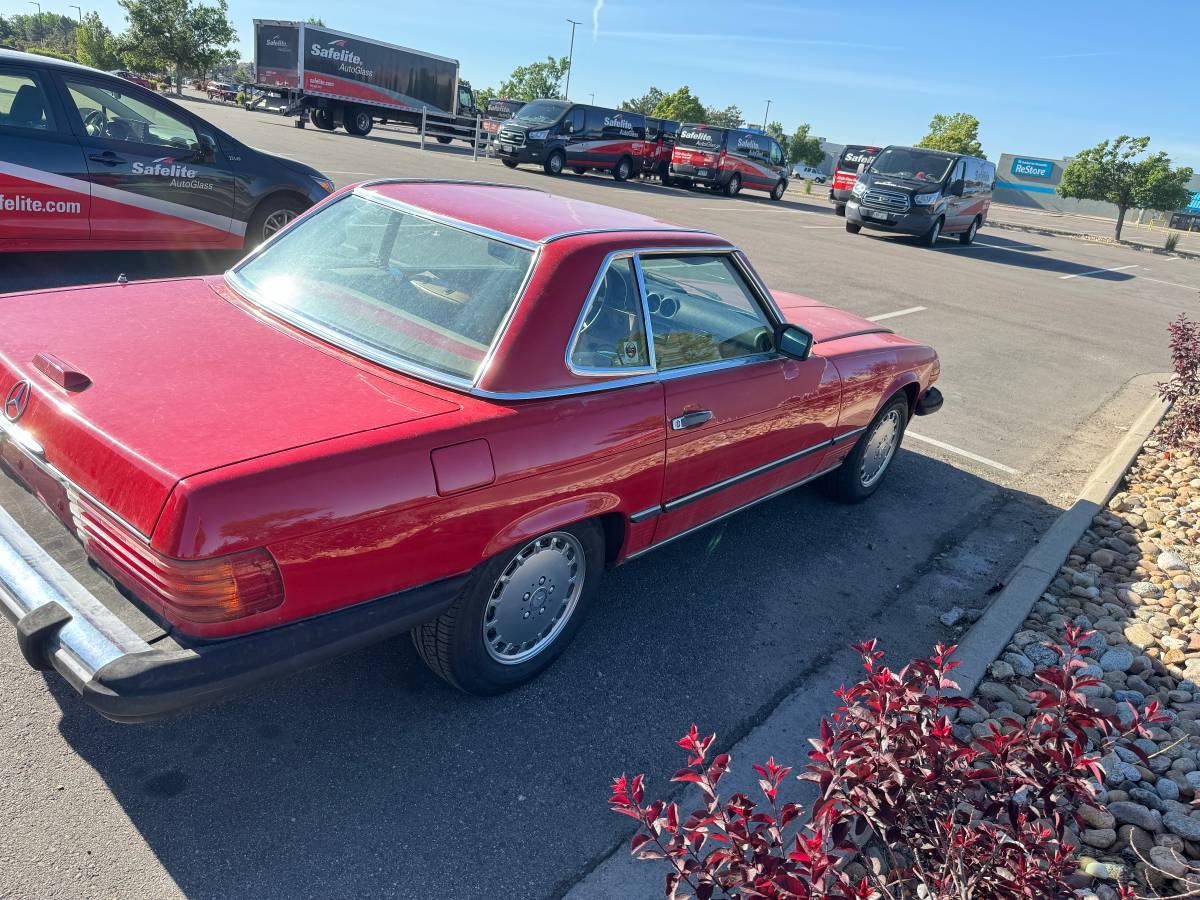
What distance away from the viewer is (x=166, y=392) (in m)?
2.50

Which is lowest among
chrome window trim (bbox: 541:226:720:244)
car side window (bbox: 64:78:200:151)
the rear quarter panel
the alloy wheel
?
the alloy wheel

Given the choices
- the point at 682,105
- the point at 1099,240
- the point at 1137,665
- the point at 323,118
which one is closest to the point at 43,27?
the point at 682,105

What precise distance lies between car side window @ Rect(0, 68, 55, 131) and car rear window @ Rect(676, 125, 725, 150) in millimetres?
23688

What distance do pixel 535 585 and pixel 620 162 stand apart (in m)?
25.6

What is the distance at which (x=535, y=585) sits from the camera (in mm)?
3047

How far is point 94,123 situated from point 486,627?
218 inches

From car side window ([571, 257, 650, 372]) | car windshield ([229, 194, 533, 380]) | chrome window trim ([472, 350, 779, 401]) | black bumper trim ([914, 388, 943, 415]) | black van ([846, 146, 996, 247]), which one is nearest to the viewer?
chrome window trim ([472, 350, 779, 401])

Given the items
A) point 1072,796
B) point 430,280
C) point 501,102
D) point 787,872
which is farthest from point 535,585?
point 501,102

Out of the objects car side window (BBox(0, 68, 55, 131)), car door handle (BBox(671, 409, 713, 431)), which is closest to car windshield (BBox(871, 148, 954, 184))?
car side window (BBox(0, 68, 55, 131))

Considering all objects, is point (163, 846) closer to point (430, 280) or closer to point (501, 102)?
point (430, 280)

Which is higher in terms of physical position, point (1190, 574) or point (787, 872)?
point (787, 872)

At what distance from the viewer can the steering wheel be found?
6.23m

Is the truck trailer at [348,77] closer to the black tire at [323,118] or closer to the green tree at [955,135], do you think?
the black tire at [323,118]

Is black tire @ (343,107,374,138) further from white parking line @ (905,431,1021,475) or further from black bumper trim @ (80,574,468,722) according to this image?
black bumper trim @ (80,574,468,722)
